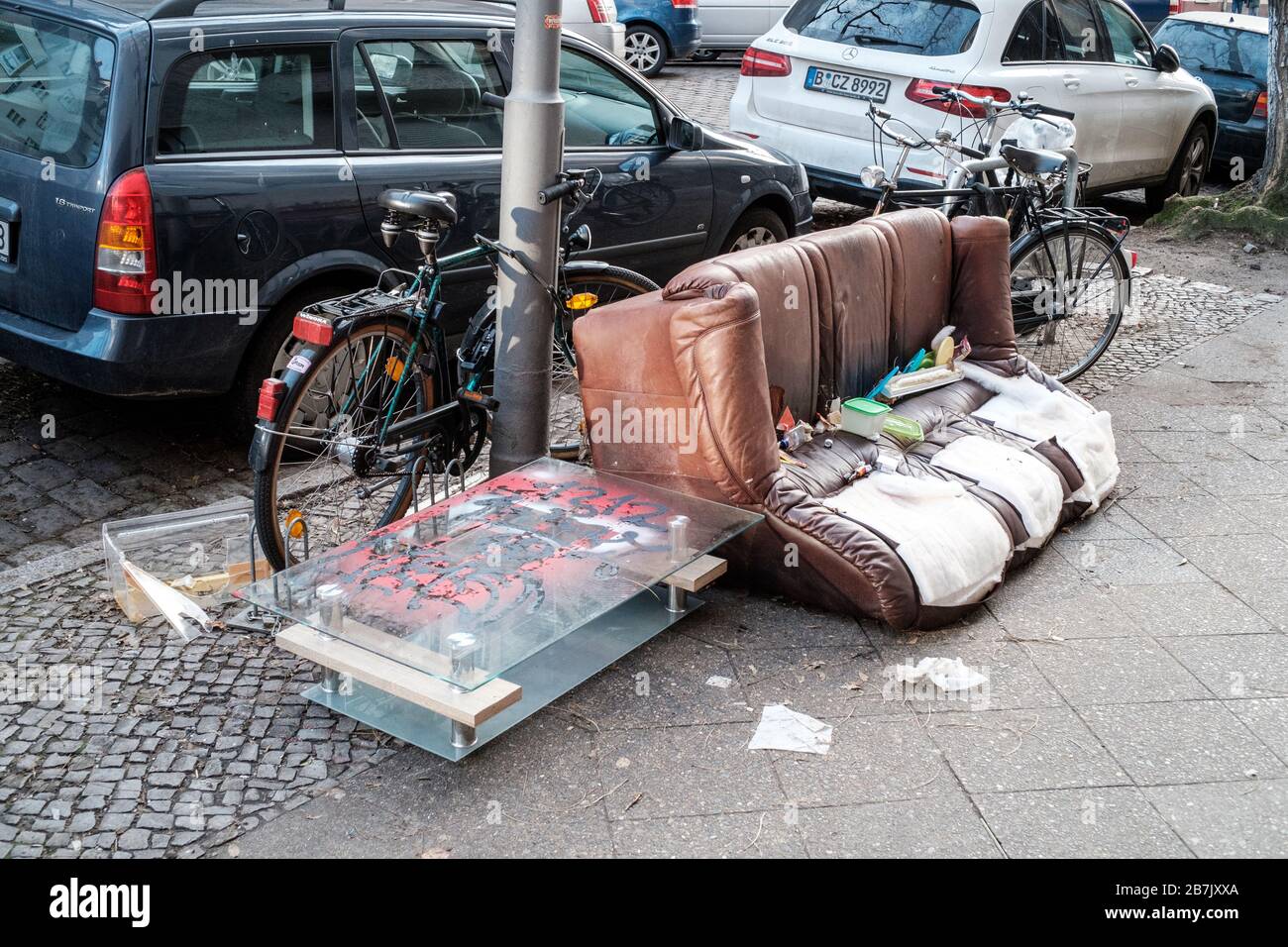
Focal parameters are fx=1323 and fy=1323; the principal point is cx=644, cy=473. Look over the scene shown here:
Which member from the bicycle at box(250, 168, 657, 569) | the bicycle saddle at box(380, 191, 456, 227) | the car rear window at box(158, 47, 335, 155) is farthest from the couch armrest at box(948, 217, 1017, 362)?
the car rear window at box(158, 47, 335, 155)

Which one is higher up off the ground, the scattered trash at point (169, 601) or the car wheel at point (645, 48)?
the car wheel at point (645, 48)

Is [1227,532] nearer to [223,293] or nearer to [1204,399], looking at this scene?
[1204,399]

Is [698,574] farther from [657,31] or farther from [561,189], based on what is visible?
[657,31]

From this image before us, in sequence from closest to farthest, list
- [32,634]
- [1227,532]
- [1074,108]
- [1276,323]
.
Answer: [32,634]
[1227,532]
[1276,323]
[1074,108]

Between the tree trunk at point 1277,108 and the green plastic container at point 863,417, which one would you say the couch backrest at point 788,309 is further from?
the tree trunk at point 1277,108

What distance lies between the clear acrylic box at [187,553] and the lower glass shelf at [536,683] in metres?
0.75

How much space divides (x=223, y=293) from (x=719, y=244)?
2953 millimetres

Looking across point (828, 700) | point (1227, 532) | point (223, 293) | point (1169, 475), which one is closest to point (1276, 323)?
point (1169, 475)

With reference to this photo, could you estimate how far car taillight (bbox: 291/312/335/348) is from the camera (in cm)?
418

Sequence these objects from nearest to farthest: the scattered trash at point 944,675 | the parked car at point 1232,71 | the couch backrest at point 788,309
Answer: the scattered trash at point 944,675 < the couch backrest at point 788,309 < the parked car at point 1232,71

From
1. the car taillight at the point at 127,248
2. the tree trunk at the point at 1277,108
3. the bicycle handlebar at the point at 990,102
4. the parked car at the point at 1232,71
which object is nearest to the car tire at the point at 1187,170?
the tree trunk at the point at 1277,108

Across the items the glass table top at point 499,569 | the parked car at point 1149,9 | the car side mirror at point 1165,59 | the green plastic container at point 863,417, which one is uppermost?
the parked car at point 1149,9

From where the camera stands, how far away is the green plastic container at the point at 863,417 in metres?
5.03

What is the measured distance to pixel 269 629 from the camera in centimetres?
420
